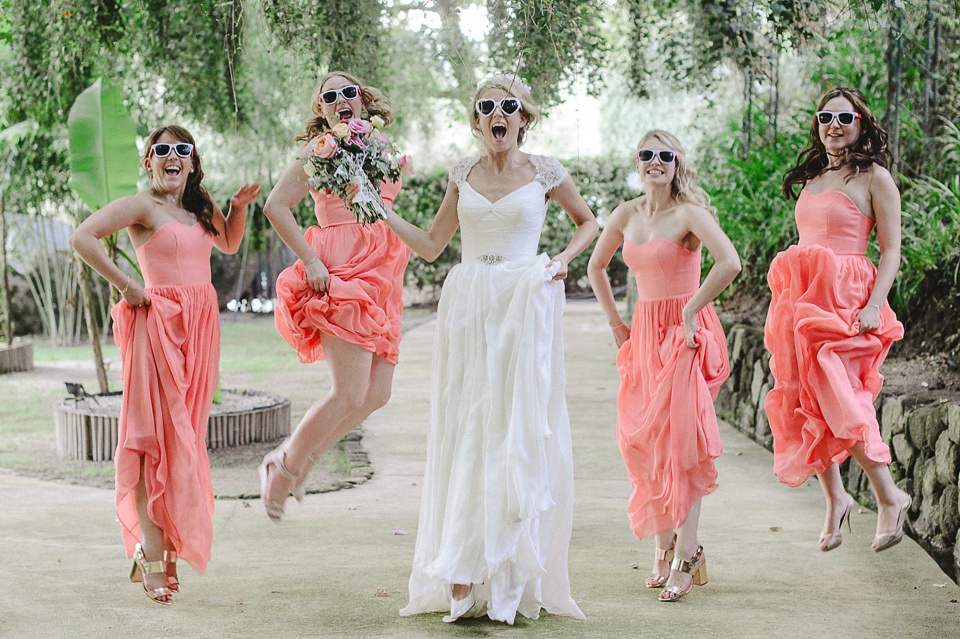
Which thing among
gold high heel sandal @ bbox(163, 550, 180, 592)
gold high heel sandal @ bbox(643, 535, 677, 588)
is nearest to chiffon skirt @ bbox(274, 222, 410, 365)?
gold high heel sandal @ bbox(163, 550, 180, 592)

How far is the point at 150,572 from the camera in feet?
13.1

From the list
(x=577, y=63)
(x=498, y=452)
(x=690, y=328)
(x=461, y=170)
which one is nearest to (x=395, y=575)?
(x=498, y=452)

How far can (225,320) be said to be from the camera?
17.5m

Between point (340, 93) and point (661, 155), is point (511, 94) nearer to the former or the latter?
point (661, 155)

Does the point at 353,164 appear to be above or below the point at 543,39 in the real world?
below

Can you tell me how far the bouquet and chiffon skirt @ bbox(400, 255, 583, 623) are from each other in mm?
415

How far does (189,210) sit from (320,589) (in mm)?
1565

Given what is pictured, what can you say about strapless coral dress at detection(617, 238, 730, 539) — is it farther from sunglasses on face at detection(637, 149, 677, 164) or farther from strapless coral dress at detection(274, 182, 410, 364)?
strapless coral dress at detection(274, 182, 410, 364)

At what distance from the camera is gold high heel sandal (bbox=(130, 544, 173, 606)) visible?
3955mm

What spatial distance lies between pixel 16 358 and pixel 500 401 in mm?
9241

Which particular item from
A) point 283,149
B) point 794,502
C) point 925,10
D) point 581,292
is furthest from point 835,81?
point 581,292

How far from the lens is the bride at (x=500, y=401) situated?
12.1 ft

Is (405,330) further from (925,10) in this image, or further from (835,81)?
(925,10)

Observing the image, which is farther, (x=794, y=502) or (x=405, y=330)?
(x=405, y=330)
